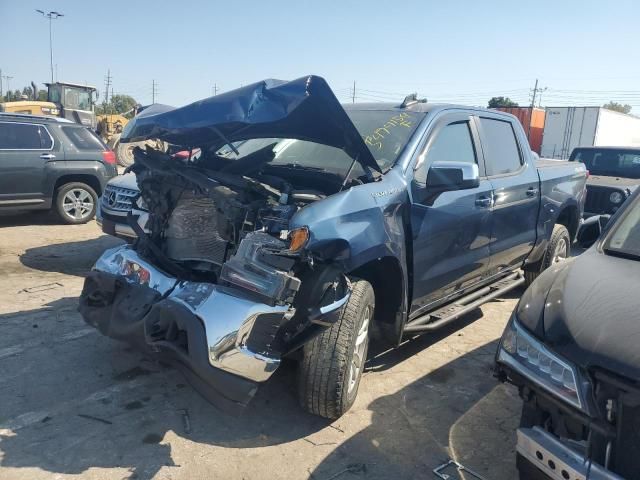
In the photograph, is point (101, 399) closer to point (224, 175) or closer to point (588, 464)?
point (224, 175)

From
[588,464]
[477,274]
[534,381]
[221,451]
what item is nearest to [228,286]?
[221,451]

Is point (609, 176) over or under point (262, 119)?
under

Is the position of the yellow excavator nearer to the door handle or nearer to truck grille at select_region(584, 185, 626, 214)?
truck grille at select_region(584, 185, 626, 214)

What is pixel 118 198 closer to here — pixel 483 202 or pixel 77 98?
pixel 483 202

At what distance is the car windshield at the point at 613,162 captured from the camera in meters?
10.3

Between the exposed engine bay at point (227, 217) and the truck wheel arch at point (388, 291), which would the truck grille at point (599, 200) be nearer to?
the truck wheel arch at point (388, 291)

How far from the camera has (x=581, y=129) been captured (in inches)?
1005

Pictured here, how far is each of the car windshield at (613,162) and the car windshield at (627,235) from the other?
7.92 m

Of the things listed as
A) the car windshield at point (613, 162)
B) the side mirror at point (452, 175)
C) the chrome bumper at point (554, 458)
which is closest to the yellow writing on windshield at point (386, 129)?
the side mirror at point (452, 175)

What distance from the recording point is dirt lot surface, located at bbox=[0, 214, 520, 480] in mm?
2959

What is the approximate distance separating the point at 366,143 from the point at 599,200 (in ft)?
23.3

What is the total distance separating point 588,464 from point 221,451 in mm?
1886

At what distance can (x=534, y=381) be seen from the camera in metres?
2.36

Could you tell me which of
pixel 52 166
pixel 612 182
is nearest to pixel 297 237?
pixel 52 166
